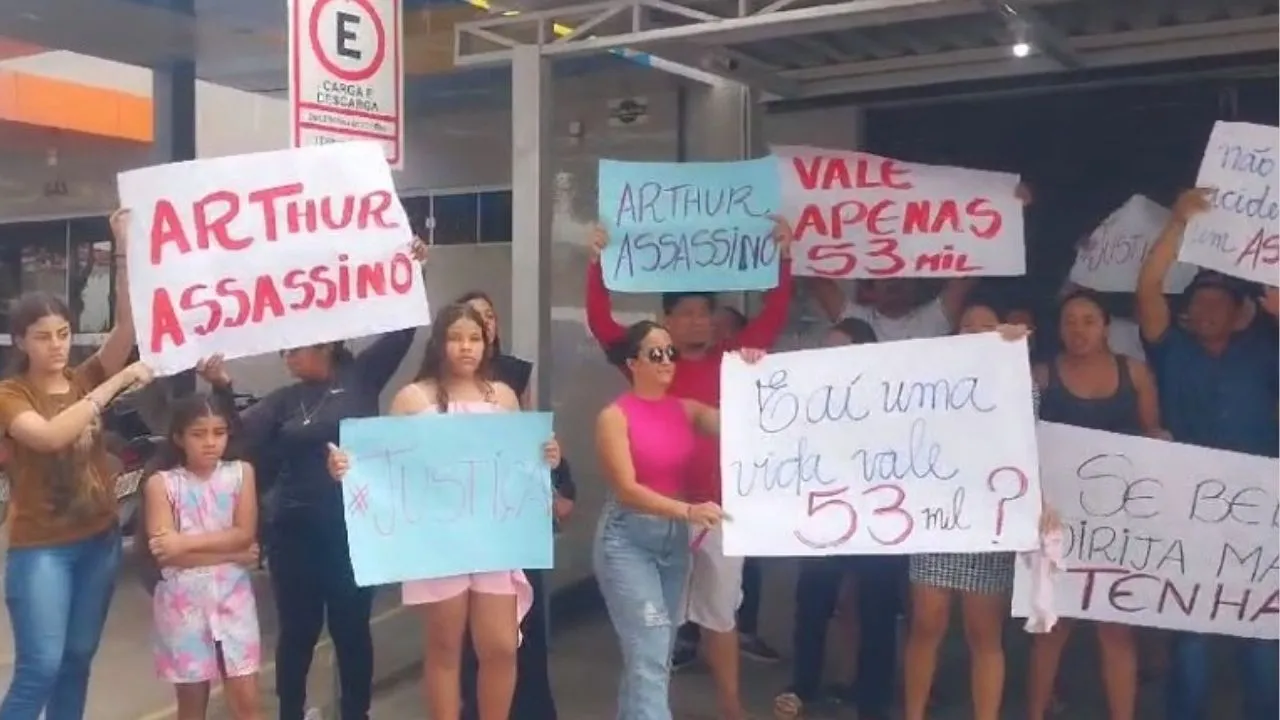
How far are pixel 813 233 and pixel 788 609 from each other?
7.77 feet

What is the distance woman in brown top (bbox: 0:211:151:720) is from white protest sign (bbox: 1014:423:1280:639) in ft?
9.25

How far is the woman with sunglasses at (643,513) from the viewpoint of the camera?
4082mm

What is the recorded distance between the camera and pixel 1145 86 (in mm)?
6328

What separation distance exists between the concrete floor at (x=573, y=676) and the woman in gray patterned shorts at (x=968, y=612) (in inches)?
31.2

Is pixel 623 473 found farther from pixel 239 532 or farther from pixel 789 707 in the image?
pixel 789 707

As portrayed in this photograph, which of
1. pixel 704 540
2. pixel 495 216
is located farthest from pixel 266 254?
Answer: pixel 495 216

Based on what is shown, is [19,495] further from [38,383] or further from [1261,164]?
[1261,164]

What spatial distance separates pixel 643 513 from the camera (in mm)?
4094

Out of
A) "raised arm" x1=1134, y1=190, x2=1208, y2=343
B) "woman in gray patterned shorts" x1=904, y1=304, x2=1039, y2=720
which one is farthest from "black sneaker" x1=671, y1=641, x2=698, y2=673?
"raised arm" x1=1134, y1=190, x2=1208, y2=343

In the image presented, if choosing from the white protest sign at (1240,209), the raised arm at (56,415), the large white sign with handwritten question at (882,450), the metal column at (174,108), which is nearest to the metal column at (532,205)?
the large white sign with handwritten question at (882,450)

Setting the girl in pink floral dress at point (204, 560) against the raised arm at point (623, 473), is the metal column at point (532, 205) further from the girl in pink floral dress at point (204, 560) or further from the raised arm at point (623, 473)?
the girl in pink floral dress at point (204, 560)

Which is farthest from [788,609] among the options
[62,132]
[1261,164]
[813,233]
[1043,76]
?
[62,132]

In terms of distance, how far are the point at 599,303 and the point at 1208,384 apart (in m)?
2.04

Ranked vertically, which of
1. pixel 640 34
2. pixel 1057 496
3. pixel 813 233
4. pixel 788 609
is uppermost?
pixel 640 34
